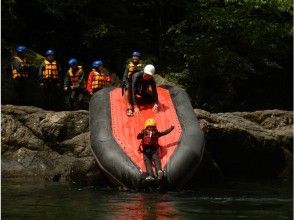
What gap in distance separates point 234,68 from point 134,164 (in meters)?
8.80

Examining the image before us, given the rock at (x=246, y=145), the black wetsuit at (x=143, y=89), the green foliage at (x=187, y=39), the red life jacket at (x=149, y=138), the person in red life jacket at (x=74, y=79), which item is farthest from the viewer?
the green foliage at (x=187, y=39)

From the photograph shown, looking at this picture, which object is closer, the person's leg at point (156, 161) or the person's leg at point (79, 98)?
the person's leg at point (156, 161)

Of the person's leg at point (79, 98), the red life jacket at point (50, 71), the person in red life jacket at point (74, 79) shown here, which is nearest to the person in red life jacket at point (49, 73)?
→ the red life jacket at point (50, 71)

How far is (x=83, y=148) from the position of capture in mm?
12898

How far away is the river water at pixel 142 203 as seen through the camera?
8.45 meters

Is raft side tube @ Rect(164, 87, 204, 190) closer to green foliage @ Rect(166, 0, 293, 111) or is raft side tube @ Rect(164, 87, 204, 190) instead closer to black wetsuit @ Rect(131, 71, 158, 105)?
black wetsuit @ Rect(131, 71, 158, 105)

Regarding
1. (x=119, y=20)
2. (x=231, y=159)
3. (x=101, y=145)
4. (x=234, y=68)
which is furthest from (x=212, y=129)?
(x=119, y=20)

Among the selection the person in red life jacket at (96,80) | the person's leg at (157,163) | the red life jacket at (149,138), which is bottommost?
the person's leg at (157,163)

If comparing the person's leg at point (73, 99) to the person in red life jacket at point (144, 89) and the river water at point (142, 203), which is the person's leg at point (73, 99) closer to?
the person in red life jacket at point (144, 89)

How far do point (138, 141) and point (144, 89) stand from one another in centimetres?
181

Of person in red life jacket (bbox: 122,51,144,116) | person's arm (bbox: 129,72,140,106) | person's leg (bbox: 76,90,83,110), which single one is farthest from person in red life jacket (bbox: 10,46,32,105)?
person's arm (bbox: 129,72,140,106)

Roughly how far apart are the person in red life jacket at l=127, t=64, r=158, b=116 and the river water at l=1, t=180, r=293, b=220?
7.28ft

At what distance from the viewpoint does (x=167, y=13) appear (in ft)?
74.2

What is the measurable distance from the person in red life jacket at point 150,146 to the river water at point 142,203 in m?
0.47
